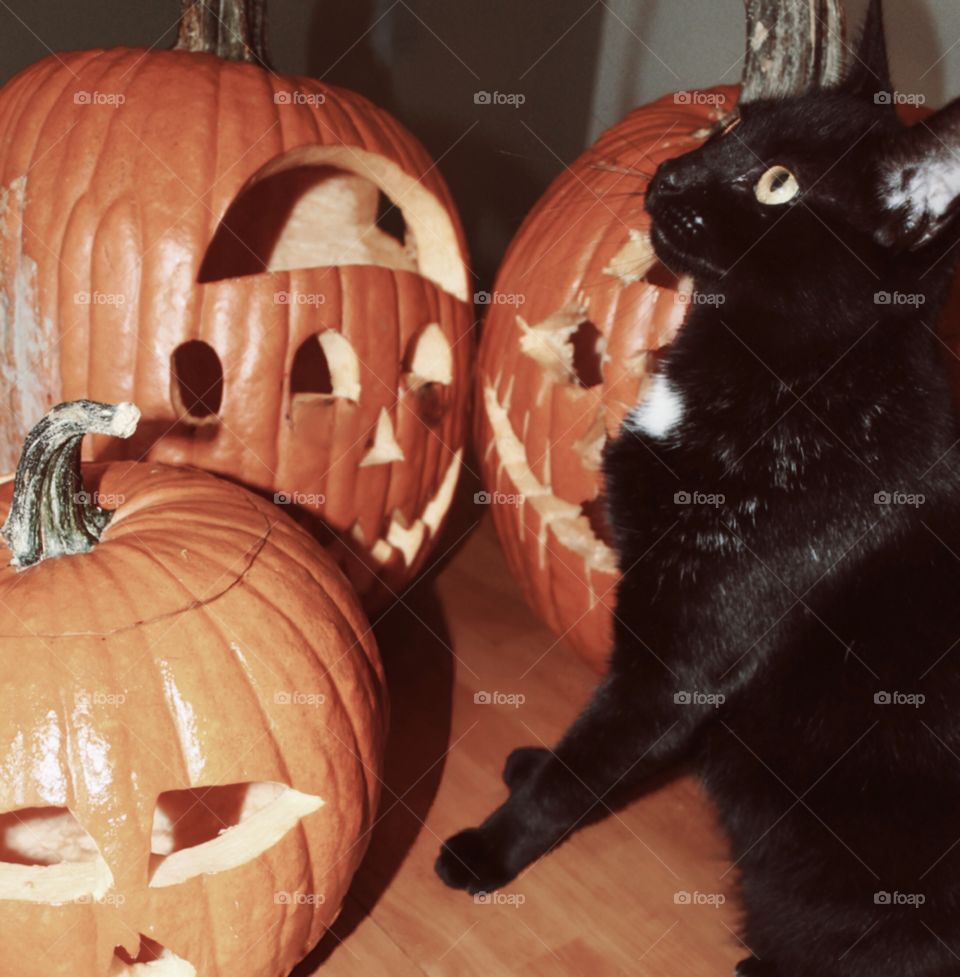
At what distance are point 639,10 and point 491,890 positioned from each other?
1.49 metres

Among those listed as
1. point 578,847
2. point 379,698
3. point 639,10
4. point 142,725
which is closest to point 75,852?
point 142,725

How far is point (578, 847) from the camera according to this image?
46.5 inches

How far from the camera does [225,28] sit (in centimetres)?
130

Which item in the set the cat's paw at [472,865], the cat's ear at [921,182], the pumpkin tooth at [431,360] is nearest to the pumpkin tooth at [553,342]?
the pumpkin tooth at [431,360]

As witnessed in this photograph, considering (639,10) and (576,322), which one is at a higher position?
(639,10)

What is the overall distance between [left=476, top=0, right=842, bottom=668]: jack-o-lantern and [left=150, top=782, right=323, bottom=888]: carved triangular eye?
51 centimetres

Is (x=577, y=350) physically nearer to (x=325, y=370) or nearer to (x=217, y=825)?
(x=325, y=370)

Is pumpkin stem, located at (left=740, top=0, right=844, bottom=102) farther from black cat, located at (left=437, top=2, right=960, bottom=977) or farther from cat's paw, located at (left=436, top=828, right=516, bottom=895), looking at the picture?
cat's paw, located at (left=436, top=828, right=516, bottom=895)

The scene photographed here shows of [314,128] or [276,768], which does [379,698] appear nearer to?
[276,768]

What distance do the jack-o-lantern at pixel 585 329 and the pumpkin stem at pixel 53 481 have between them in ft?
1.92

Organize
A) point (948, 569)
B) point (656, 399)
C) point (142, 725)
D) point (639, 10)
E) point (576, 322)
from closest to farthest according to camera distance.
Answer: point (142, 725) → point (948, 569) → point (656, 399) → point (576, 322) → point (639, 10)

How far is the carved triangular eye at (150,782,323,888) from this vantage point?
2.85 ft

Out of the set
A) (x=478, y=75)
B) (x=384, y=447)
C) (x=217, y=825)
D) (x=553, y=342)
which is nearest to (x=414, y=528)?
(x=384, y=447)

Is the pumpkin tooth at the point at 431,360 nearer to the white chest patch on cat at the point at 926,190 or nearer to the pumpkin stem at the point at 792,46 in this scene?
the pumpkin stem at the point at 792,46
